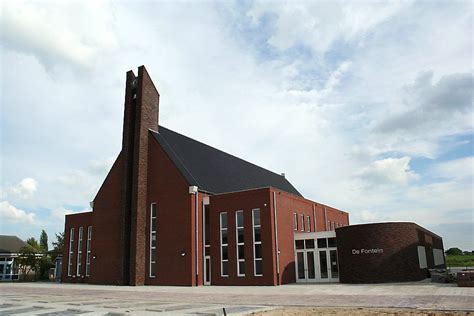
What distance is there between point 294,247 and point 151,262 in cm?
988

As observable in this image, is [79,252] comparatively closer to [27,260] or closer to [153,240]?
[153,240]

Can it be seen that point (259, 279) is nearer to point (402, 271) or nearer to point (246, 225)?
point (246, 225)

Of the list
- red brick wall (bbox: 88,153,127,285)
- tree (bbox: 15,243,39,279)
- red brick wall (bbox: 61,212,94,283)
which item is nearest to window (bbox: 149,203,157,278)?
red brick wall (bbox: 88,153,127,285)

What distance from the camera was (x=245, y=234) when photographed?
26516 mm

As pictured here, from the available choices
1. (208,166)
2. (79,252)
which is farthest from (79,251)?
(208,166)

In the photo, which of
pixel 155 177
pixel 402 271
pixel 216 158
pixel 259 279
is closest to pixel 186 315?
pixel 259 279

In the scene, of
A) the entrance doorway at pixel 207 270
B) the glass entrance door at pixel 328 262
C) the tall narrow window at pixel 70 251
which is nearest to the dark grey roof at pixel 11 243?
the tall narrow window at pixel 70 251

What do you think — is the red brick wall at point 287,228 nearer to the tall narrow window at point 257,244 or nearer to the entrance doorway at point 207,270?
the tall narrow window at point 257,244

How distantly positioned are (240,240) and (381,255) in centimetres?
856

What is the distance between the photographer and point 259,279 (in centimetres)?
2542

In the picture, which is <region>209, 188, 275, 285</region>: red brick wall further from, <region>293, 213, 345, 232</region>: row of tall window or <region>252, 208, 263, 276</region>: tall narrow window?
<region>293, 213, 345, 232</region>: row of tall window

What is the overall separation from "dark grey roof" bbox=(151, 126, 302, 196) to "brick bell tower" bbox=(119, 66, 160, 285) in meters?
1.43

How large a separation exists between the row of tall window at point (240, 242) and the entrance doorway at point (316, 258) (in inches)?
141

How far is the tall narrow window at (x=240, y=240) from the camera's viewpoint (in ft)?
86.2
